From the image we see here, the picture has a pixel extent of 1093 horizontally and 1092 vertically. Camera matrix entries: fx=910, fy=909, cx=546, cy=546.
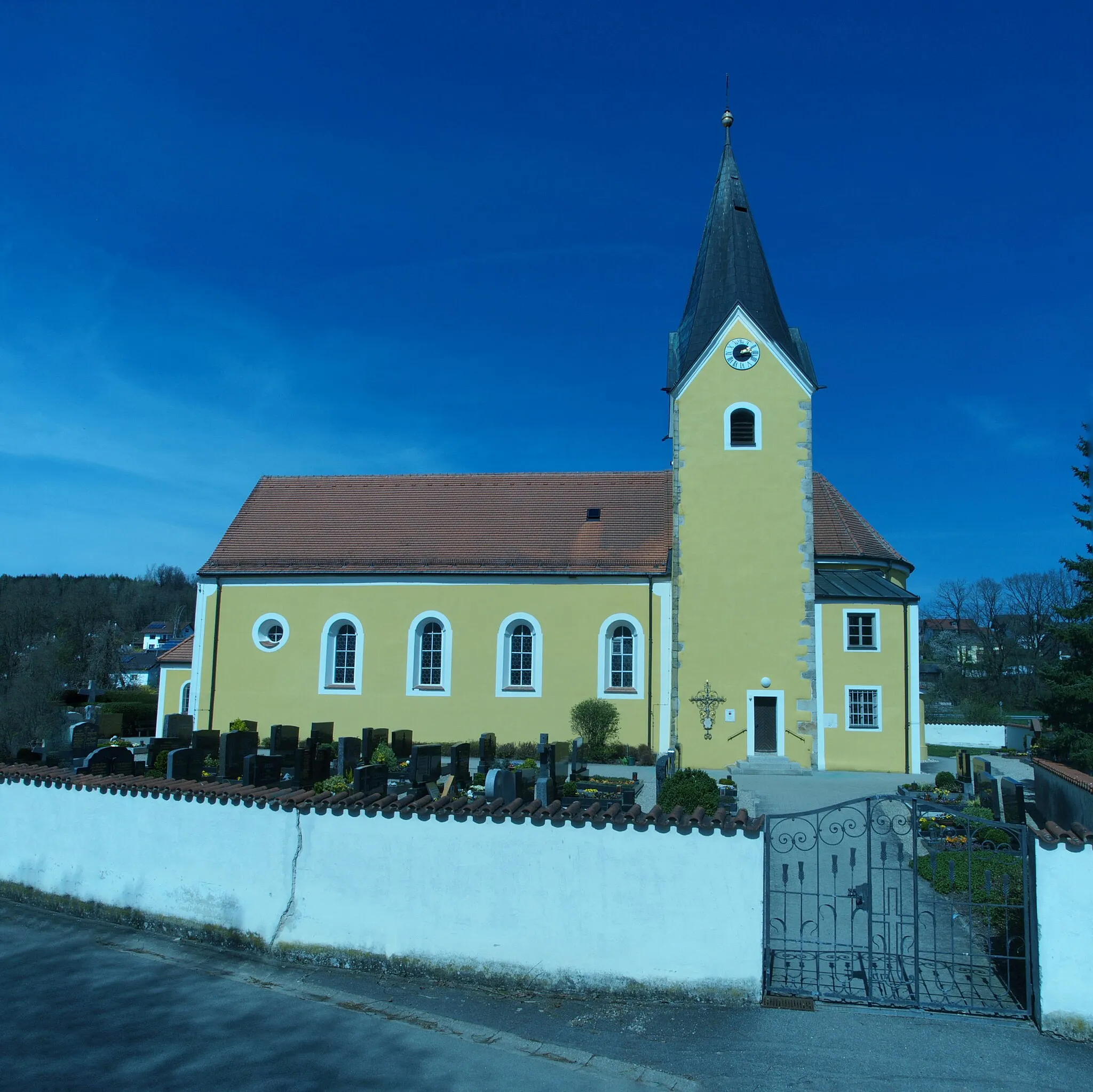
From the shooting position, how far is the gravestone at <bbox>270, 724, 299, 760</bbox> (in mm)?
21188

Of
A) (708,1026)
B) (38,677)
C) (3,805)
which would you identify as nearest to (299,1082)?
(708,1026)

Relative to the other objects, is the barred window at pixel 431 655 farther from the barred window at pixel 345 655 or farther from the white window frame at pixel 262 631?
the white window frame at pixel 262 631

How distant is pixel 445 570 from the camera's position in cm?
2644

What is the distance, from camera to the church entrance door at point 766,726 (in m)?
23.7

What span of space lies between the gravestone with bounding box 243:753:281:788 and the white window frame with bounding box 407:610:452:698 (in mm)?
11919

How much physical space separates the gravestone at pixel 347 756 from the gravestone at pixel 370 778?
595 cm

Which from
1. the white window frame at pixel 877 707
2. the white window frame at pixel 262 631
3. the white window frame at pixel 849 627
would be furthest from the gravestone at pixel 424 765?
the white window frame at pixel 849 627

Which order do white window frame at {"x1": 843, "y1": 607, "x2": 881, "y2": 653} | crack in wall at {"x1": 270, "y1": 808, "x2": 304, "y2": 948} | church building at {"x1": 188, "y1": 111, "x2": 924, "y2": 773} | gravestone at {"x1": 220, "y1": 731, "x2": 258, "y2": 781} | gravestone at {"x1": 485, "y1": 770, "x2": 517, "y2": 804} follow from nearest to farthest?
crack in wall at {"x1": 270, "y1": 808, "x2": 304, "y2": 948}, gravestone at {"x1": 485, "y1": 770, "x2": 517, "y2": 804}, gravestone at {"x1": 220, "y1": 731, "x2": 258, "y2": 781}, church building at {"x1": 188, "y1": 111, "x2": 924, "y2": 773}, white window frame at {"x1": 843, "y1": 607, "x2": 881, "y2": 653}

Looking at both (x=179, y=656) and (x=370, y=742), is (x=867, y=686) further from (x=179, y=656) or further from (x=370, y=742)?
(x=179, y=656)

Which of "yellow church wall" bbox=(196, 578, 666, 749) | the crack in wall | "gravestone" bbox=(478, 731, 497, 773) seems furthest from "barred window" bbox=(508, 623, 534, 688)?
the crack in wall

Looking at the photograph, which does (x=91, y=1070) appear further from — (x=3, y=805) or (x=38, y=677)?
(x=38, y=677)

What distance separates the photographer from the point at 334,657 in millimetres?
26906

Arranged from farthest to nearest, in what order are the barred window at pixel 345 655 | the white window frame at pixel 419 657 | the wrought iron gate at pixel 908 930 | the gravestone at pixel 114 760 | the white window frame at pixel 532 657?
1. the barred window at pixel 345 655
2. the white window frame at pixel 419 657
3. the white window frame at pixel 532 657
4. the gravestone at pixel 114 760
5. the wrought iron gate at pixel 908 930

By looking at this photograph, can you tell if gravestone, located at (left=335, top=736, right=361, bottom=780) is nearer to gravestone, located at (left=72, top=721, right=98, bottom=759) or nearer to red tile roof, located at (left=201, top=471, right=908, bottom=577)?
gravestone, located at (left=72, top=721, right=98, bottom=759)
